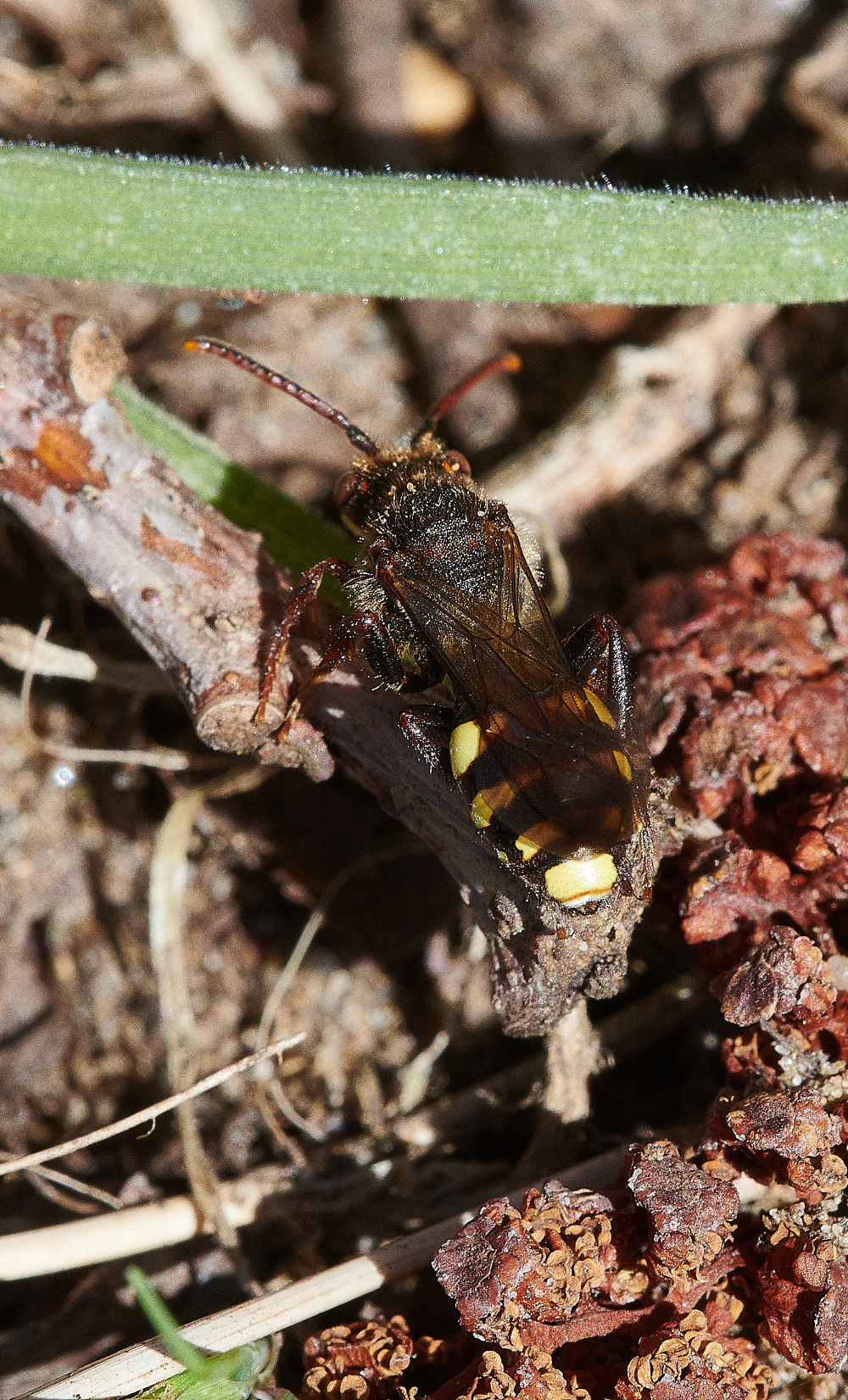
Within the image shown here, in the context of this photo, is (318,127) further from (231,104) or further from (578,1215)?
(578,1215)

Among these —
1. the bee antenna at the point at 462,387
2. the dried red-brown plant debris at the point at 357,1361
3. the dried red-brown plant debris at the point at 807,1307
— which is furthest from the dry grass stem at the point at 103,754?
the dried red-brown plant debris at the point at 807,1307

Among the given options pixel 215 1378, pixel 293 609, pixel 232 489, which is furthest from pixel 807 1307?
pixel 232 489

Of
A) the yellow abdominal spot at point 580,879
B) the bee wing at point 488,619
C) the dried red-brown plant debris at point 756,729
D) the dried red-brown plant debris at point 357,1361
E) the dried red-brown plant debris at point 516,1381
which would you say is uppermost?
the bee wing at point 488,619

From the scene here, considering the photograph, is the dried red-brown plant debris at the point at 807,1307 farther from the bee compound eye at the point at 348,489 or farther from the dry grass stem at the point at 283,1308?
the bee compound eye at the point at 348,489

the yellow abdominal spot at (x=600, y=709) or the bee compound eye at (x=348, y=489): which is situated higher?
the bee compound eye at (x=348, y=489)

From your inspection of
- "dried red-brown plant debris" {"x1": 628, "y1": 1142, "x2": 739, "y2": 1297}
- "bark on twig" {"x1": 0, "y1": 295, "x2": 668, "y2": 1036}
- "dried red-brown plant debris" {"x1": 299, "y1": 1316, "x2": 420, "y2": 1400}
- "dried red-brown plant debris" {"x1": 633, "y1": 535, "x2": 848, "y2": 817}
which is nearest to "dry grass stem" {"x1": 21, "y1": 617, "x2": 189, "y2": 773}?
"bark on twig" {"x1": 0, "y1": 295, "x2": 668, "y2": 1036}

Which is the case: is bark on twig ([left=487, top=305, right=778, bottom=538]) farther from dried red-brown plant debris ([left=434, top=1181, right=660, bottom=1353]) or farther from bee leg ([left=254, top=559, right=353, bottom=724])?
dried red-brown plant debris ([left=434, top=1181, right=660, bottom=1353])

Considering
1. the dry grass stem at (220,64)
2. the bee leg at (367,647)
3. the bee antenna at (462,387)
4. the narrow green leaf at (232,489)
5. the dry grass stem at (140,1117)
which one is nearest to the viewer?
the dry grass stem at (140,1117)
